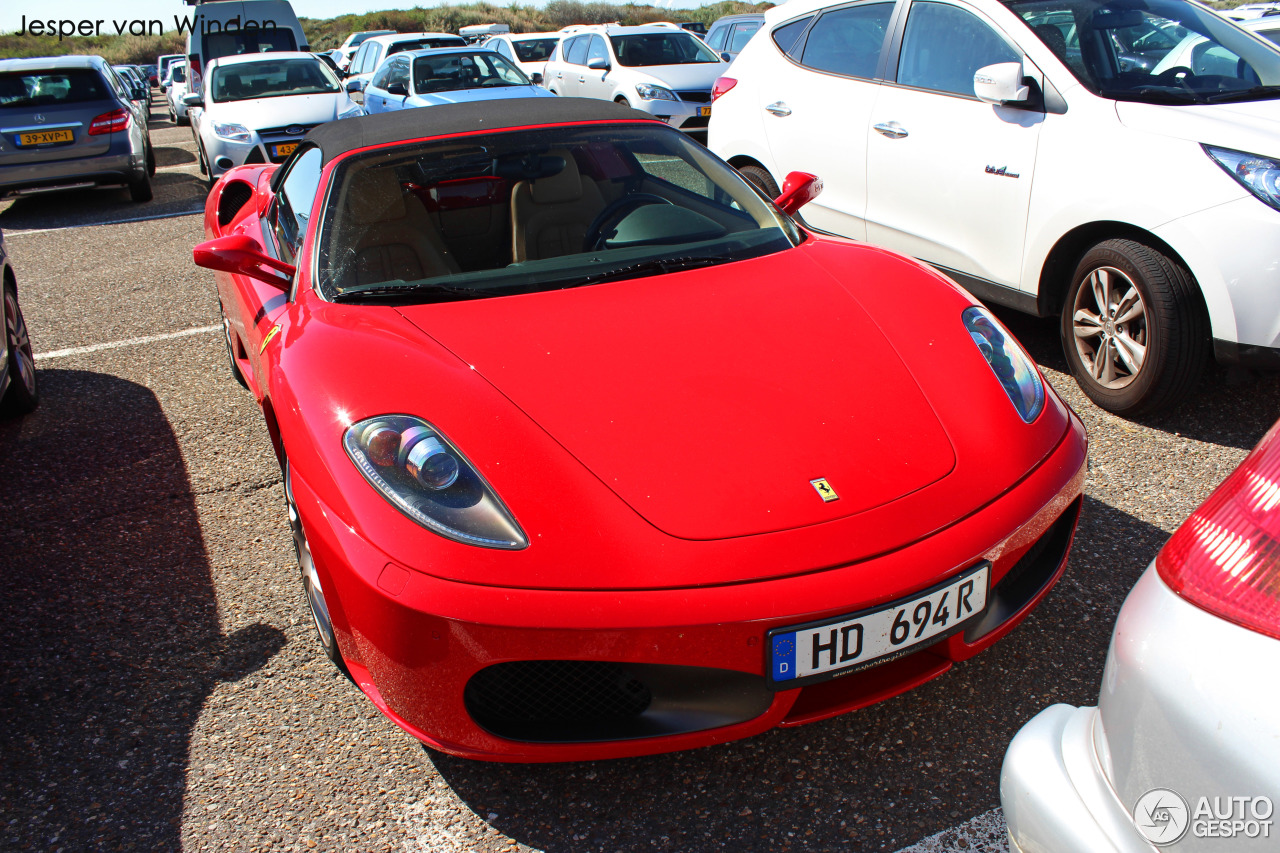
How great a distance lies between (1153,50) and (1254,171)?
1.00 metres

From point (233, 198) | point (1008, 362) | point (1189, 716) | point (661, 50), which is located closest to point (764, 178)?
point (233, 198)

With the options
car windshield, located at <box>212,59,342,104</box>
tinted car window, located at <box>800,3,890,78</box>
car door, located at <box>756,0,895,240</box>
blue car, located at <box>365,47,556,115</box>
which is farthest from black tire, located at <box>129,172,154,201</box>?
tinted car window, located at <box>800,3,890,78</box>

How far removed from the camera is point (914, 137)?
13.2 ft

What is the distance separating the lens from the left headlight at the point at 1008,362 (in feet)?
7.00

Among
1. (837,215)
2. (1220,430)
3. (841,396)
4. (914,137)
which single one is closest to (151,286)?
(837,215)

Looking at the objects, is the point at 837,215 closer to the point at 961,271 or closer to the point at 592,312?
the point at 961,271

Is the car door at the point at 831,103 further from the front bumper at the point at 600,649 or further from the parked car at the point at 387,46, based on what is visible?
the parked car at the point at 387,46

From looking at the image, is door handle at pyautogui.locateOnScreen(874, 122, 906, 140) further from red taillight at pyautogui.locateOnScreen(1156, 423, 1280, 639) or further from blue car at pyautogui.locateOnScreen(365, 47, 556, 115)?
blue car at pyautogui.locateOnScreen(365, 47, 556, 115)

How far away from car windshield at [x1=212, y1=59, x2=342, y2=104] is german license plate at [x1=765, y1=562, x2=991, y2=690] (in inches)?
387

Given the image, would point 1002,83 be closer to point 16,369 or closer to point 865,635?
point 865,635

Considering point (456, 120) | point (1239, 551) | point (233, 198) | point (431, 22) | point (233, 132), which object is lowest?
point (431, 22)

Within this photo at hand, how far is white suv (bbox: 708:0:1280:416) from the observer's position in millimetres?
3049

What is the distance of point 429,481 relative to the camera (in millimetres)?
1820

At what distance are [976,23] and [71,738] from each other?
13.5 feet
